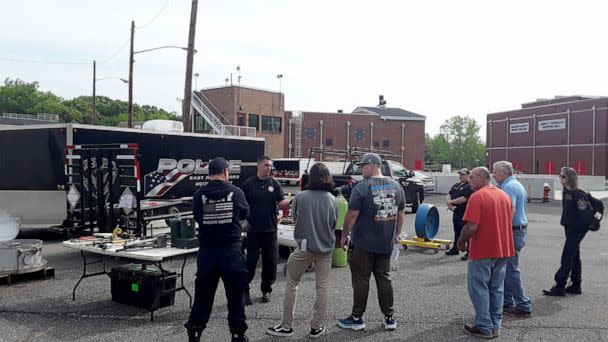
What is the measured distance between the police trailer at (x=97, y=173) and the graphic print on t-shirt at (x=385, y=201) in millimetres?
5178

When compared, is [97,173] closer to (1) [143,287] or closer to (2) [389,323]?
(1) [143,287]

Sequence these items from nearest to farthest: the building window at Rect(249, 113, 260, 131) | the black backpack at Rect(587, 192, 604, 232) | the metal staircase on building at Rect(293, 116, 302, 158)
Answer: the black backpack at Rect(587, 192, 604, 232) < the building window at Rect(249, 113, 260, 131) < the metal staircase on building at Rect(293, 116, 302, 158)

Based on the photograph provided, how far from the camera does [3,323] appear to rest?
19.6ft

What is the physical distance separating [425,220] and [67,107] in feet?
264

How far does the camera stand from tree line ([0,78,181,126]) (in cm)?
7869

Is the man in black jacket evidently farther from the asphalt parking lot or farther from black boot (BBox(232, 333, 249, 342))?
the asphalt parking lot

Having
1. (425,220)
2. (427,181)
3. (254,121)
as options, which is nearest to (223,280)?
(425,220)

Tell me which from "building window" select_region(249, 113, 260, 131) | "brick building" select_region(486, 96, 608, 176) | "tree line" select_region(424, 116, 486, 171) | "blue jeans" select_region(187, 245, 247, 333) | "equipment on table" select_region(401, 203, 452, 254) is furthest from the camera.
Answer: "tree line" select_region(424, 116, 486, 171)

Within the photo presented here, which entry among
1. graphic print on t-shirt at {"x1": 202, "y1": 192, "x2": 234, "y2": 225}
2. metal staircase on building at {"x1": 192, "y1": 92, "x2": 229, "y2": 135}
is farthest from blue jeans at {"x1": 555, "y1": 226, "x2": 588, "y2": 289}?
metal staircase on building at {"x1": 192, "y1": 92, "x2": 229, "y2": 135}

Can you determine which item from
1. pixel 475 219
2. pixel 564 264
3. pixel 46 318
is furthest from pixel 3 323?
pixel 564 264

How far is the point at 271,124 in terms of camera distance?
48125 mm

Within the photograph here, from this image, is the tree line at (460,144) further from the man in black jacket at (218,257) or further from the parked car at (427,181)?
the man in black jacket at (218,257)

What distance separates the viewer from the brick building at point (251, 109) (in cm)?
4444

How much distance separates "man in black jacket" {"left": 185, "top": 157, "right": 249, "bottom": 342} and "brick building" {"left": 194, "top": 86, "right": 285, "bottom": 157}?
38.4 m
